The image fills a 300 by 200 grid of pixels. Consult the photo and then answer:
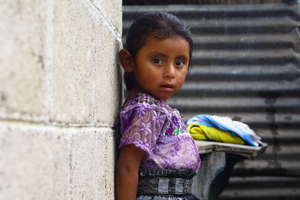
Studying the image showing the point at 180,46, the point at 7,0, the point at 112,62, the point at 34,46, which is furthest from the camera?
the point at 180,46

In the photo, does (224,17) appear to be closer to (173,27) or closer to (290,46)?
(290,46)

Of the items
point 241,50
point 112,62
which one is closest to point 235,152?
point 112,62

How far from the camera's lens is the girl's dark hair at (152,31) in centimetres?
206

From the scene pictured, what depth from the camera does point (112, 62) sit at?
1882mm

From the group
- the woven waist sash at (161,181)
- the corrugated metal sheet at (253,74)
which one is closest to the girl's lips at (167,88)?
the woven waist sash at (161,181)

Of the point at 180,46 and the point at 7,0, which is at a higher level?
the point at 7,0

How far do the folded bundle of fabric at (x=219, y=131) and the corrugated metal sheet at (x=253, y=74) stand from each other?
1687mm

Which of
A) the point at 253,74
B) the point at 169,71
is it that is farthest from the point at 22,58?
the point at 253,74

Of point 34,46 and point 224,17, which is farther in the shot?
point 224,17

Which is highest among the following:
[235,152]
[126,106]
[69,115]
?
[69,115]

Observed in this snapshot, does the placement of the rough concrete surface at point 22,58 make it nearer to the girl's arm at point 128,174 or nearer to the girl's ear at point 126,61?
the girl's arm at point 128,174

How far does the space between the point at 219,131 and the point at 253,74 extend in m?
1.94

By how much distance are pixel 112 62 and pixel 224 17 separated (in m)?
3.49

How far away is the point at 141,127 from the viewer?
1827 millimetres
